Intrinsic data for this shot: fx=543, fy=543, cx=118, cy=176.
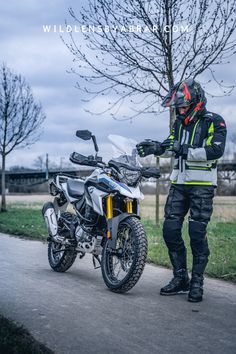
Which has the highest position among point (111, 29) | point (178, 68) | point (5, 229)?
point (111, 29)

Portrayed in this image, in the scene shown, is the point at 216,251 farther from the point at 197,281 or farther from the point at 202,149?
the point at 202,149

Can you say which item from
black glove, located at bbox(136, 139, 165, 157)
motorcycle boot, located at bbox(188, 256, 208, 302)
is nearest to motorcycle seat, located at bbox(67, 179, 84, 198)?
black glove, located at bbox(136, 139, 165, 157)

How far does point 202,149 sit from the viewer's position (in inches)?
199

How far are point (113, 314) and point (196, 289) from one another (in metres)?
0.95

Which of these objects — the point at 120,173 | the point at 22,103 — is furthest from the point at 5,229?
the point at 22,103

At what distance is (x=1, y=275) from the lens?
6184 millimetres

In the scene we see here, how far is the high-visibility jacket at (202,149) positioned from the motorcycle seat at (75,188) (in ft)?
4.92

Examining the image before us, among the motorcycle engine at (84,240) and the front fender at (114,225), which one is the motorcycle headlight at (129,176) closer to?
the front fender at (114,225)

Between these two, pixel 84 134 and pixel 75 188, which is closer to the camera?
pixel 84 134

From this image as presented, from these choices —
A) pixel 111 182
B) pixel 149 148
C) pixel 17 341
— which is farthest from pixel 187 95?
pixel 17 341

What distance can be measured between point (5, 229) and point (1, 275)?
626cm

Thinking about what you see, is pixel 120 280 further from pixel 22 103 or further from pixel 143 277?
pixel 22 103

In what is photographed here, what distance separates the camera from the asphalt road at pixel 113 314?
3.70 metres

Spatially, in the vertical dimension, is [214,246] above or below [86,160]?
below
